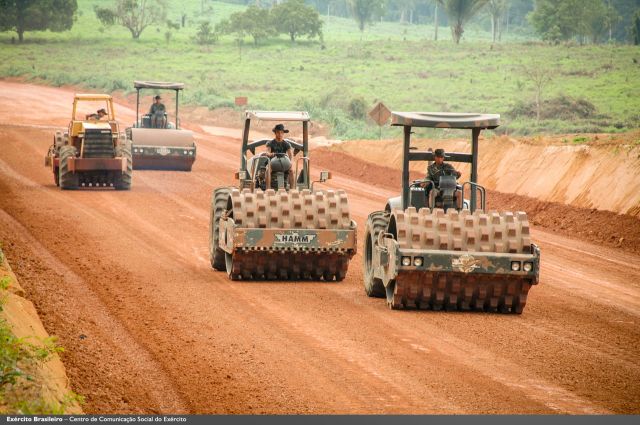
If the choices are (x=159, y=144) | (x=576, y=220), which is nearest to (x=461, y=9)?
(x=159, y=144)

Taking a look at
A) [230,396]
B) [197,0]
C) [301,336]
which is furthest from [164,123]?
[197,0]

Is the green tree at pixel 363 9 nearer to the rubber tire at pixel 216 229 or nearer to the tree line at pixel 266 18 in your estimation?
the tree line at pixel 266 18

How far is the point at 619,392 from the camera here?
10844 millimetres

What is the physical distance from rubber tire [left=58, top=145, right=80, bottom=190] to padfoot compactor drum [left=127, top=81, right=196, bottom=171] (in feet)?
13.6

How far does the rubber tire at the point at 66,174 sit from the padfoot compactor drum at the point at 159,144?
4159 mm

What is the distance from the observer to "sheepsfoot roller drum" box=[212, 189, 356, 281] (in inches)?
632

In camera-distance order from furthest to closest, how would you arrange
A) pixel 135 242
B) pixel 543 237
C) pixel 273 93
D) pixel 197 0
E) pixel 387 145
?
pixel 197 0 → pixel 273 93 → pixel 387 145 → pixel 543 237 → pixel 135 242

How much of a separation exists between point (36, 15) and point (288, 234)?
8267 cm

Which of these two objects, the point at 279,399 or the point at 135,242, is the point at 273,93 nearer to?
the point at 135,242

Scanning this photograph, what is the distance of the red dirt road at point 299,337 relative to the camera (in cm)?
1038

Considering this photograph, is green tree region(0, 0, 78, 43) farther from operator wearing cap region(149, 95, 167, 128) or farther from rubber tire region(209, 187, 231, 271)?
rubber tire region(209, 187, 231, 271)

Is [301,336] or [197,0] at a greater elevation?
[197,0]

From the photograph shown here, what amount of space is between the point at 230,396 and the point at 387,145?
30.4 m

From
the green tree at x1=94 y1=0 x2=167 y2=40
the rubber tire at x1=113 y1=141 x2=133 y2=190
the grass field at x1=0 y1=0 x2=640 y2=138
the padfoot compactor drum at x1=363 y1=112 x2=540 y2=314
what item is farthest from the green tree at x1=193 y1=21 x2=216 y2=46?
the padfoot compactor drum at x1=363 y1=112 x2=540 y2=314
